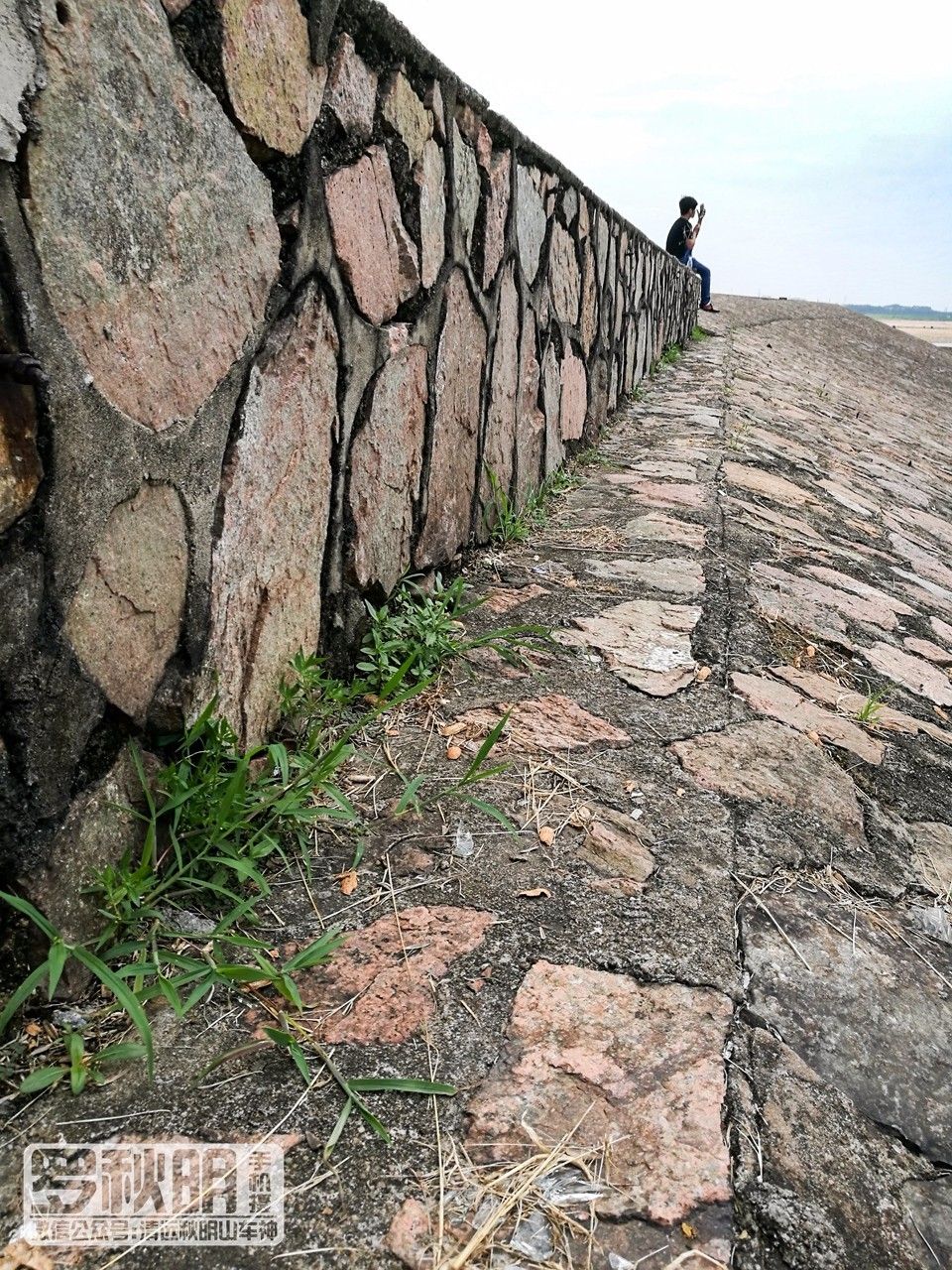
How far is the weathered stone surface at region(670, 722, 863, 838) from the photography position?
1.56 meters

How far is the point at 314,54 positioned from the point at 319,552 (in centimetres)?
71

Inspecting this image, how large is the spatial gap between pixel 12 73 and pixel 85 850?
76 centimetres

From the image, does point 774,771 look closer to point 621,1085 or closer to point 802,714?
point 802,714

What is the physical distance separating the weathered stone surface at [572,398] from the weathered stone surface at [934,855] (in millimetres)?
1978

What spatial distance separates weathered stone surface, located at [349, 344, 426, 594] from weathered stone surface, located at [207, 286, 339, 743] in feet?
0.45

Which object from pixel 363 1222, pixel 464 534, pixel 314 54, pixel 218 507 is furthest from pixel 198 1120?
pixel 464 534

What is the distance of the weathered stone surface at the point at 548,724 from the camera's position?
1624mm

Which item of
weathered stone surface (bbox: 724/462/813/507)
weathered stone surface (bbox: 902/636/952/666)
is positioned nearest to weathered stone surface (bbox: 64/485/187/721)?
weathered stone surface (bbox: 902/636/952/666)

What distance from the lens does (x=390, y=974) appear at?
1.11 m

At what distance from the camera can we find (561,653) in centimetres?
193

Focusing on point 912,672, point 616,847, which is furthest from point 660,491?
point 616,847

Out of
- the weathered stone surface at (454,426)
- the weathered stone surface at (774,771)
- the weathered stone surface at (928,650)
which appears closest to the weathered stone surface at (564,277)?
the weathered stone surface at (454,426)

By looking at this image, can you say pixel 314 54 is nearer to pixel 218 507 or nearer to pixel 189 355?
pixel 189 355

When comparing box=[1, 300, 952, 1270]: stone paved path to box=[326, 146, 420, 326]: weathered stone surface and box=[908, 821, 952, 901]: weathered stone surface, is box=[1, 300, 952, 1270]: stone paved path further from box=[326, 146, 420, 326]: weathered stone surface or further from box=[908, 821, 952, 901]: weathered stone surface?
box=[326, 146, 420, 326]: weathered stone surface
